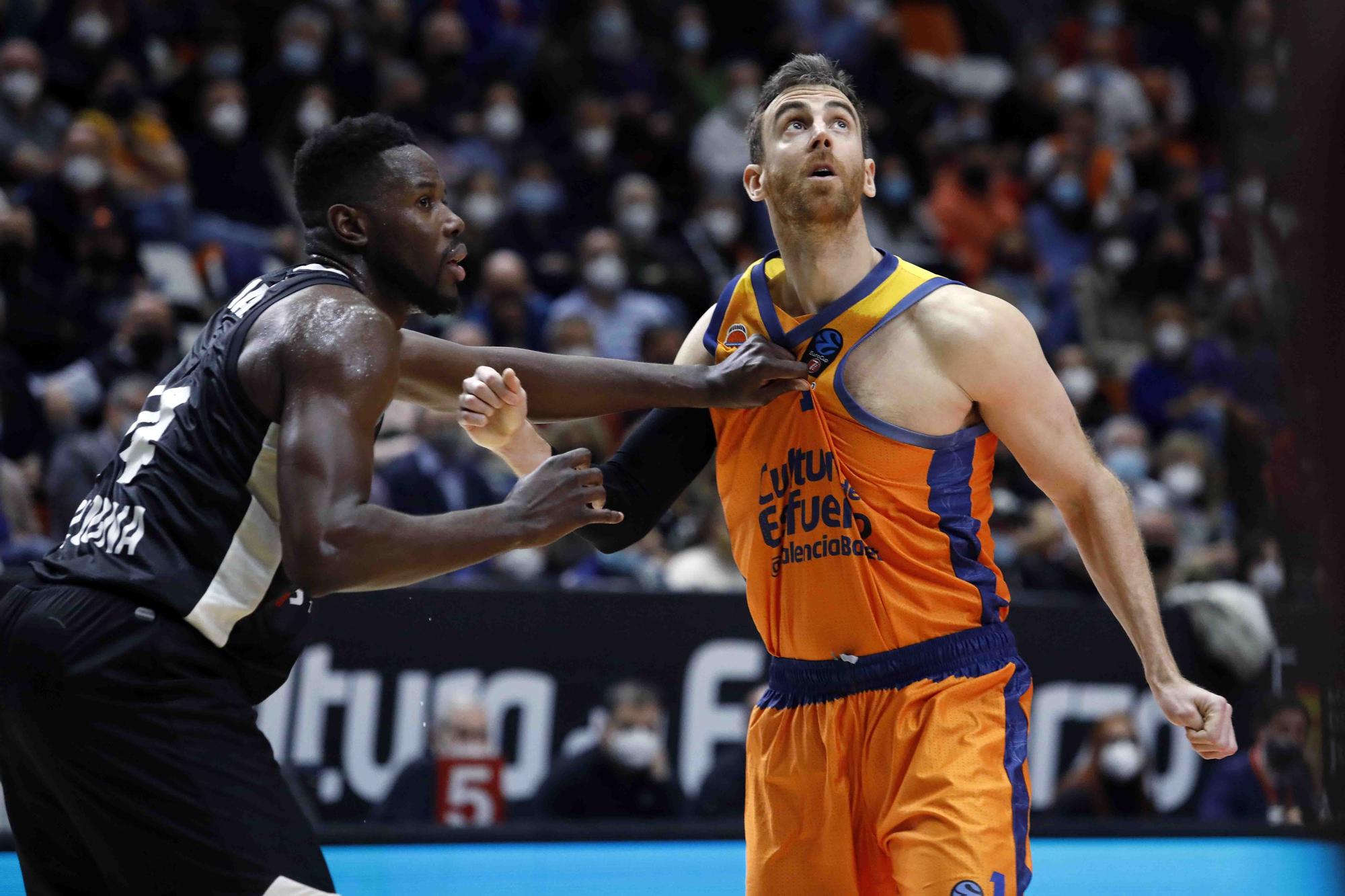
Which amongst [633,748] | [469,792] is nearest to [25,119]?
[469,792]

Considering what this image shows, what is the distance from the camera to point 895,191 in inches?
586

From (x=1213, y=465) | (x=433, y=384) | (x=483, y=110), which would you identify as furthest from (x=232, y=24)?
(x=433, y=384)

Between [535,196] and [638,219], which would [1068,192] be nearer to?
[638,219]

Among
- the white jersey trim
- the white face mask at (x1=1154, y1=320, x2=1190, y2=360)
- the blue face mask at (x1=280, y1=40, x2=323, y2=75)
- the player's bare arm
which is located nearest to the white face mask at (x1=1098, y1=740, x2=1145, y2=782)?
the white face mask at (x1=1154, y1=320, x2=1190, y2=360)

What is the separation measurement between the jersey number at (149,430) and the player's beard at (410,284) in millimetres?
515

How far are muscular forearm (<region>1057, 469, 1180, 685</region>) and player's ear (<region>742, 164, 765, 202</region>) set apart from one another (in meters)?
1.18

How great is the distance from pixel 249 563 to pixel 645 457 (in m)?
1.37

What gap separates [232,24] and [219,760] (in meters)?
10.2

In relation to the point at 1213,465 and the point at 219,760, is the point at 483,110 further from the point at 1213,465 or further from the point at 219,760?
the point at 219,760

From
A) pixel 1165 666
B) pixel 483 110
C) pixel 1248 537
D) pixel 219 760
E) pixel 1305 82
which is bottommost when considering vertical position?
pixel 219 760

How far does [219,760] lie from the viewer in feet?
10.8

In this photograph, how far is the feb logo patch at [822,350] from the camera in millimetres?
4219

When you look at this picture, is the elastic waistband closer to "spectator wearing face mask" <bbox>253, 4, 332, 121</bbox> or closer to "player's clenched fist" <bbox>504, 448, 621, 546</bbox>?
"player's clenched fist" <bbox>504, 448, 621, 546</bbox>

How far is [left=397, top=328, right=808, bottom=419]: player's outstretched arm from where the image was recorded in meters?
4.25
